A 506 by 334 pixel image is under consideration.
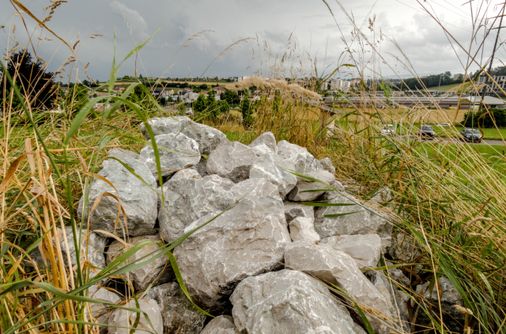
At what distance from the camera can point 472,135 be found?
237 centimetres

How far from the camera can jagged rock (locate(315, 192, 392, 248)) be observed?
7.26 ft

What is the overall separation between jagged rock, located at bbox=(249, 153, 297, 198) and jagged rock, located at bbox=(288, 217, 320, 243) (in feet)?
1.27

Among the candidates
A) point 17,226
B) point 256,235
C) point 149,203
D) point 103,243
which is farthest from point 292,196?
point 17,226

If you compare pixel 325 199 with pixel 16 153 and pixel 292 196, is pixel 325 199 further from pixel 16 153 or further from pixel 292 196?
pixel 16 153

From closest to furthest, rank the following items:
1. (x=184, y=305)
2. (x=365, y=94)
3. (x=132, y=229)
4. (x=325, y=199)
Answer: (x=184, y=305) → (x=132, y=229) → (x=325, y=199) → (x=365, y=94)

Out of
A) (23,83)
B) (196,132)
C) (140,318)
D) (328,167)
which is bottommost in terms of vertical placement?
A: (140,318)

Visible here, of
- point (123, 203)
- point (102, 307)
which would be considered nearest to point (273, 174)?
point (123, 203)

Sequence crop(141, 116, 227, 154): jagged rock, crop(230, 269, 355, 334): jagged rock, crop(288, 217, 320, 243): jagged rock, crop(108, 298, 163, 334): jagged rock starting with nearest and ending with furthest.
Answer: crop(230, 269, 355, 334): jagged rock → crop(108, 298, 163, 334): jagged rock → crop(288, 217, 320, 243): jagged rock → crop(141, 116, 227, 154): jagged rock

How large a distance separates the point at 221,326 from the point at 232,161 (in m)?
1.28

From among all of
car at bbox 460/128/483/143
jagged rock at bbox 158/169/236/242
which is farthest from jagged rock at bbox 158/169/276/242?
car at bbox 460/128/483/143

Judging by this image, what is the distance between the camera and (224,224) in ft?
6.04

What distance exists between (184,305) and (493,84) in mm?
1952

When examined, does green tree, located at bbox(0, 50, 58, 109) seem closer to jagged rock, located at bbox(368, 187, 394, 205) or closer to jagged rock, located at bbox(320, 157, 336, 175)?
jagged rock, located at bbox(368, 187, 394, 205)

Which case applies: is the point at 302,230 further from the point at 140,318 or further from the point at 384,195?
the point at 140,318
